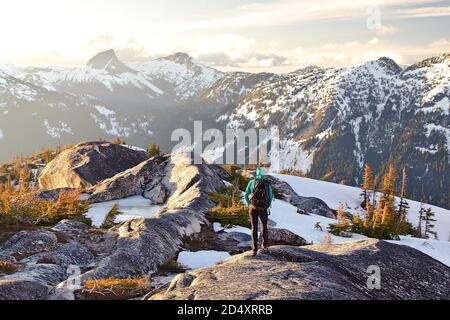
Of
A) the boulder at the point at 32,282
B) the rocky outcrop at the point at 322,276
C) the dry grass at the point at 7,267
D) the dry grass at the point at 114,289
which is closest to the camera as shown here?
the rocky outcrop at the point at 322,276

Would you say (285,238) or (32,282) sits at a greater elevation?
(32,282)

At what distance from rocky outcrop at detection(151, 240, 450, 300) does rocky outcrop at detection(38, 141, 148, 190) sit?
30.0 metres

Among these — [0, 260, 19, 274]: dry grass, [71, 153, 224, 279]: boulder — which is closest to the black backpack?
[71, 153, 224, 279]: boulder

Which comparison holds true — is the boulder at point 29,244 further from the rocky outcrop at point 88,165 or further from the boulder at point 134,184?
the rocky outcrop at point 88,165

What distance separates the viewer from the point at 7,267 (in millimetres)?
13000

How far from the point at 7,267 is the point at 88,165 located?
93.8ft

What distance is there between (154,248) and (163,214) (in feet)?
14.5

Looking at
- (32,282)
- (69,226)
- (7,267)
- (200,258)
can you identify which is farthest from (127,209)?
(32,282)

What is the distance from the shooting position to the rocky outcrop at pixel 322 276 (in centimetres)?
939

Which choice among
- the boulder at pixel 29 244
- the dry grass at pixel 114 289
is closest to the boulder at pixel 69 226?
the boulder at pixel 29 244

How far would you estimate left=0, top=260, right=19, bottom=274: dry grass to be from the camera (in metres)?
12.9

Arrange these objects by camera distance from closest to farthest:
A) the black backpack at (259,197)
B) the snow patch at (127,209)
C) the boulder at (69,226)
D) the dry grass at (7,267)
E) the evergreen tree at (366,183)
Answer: the dry grass at (7,267)
the black backpack at (259,197)
the boulder at (69,226)
the snow patch at (127,209)
the evergreen tree at (366,183)

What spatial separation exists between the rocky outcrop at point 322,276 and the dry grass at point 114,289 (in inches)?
65.0

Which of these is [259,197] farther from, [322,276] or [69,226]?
[69,226]
